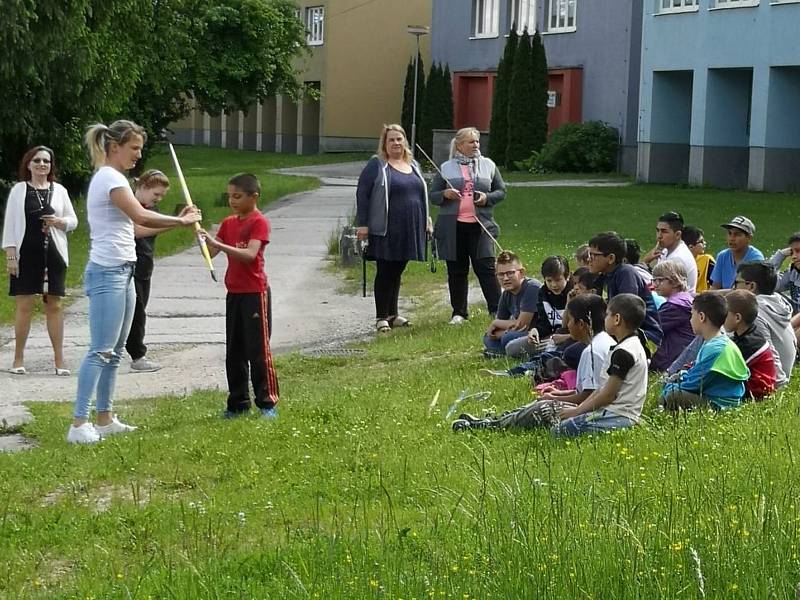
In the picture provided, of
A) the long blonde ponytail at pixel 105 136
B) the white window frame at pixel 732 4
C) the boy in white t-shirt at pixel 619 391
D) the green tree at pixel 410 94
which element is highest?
the white window frame at pixel 732 4

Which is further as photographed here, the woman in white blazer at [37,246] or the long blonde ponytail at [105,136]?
the woman in white blazer at [37,246]

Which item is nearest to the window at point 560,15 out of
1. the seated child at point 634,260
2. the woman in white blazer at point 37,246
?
the woman in white blazer at point 37,246

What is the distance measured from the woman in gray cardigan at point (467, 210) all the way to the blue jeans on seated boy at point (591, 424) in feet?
18.6

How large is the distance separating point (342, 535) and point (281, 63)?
4421 centimetres

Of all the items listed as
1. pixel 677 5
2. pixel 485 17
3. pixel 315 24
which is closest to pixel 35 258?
pixel 677 5

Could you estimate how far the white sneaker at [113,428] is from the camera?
9.07 metres

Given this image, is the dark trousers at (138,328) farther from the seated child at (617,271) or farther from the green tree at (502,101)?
the green tree at (502,101)

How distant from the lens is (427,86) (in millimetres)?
57062

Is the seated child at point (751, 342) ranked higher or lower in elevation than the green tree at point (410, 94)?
lower

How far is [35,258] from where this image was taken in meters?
12.0

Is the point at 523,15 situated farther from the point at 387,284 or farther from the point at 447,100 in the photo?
the point at 387,284

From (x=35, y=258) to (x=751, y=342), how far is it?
602 centimetres

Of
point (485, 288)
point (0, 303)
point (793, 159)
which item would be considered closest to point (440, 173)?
point (485, 288)

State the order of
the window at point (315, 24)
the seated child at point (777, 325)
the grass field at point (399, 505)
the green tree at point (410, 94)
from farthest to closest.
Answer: the window at point (315, 24) → the green tree at point (410, 94) → the seated child at point (777, 325) → the grass field at point (399, 505)
